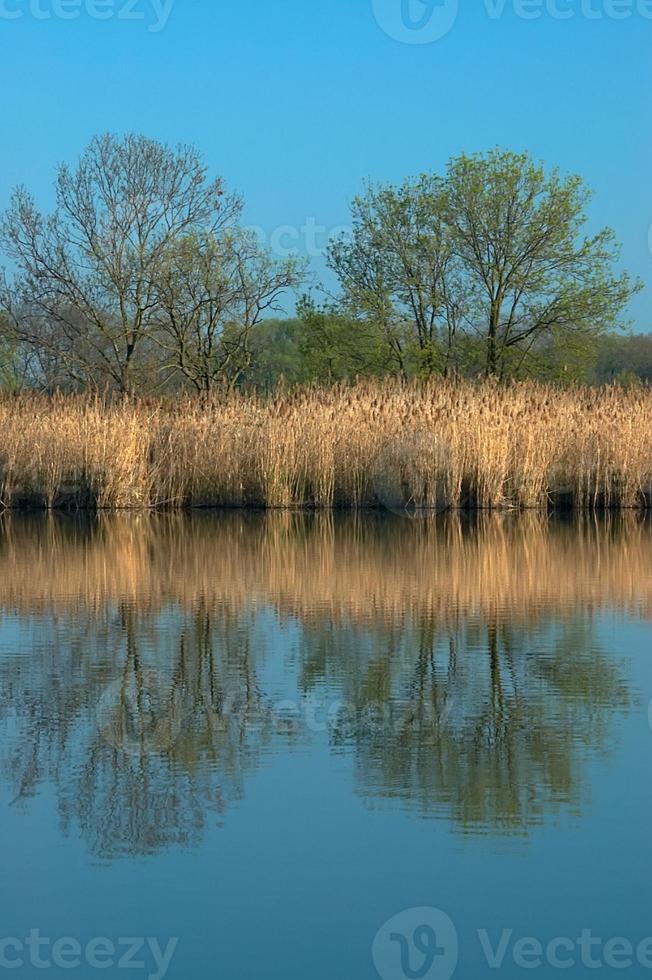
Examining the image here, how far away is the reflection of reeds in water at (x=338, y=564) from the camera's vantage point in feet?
31.2

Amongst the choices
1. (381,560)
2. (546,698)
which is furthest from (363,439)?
(546,698)

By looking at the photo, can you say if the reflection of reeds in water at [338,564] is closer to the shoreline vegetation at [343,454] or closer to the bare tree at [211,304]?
the shoreline vegetation at [343,454]

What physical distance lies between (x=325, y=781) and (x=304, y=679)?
5.81ft

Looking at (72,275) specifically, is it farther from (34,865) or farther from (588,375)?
(34,865)

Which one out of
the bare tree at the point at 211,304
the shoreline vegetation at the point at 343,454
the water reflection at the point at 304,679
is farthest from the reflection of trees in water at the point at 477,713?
the bare tree at the point at 211,304

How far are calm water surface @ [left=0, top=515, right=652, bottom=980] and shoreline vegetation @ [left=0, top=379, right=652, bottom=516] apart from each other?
8538mm

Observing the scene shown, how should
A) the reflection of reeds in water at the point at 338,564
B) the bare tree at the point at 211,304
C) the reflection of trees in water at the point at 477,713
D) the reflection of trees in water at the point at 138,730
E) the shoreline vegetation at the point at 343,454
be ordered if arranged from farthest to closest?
the bare tree at the point at 211,304 → the shoreline vegetation at the point at 343,454 → the reflection of reeds in water at the point at 338,564 → the reflection of trees in water at the point at 477,713 → the reflection of trees in water at the point at 138,730

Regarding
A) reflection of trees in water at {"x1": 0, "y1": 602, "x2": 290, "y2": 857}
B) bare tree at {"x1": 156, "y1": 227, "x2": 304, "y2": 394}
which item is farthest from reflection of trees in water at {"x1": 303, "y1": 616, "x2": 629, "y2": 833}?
bare tree at {"x1": 156, "y1": 227, "x2": 304, "y2": 394}

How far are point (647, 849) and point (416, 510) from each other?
1409 cm

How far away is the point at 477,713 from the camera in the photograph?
602cm

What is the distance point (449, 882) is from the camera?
4.02m

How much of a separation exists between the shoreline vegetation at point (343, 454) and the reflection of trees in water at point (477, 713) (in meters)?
9.93

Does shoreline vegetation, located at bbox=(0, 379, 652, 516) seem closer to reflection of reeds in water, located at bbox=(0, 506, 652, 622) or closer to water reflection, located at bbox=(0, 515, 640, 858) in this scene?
reflection of reeds in water, located at bbox=(0, 506, 652, 622)

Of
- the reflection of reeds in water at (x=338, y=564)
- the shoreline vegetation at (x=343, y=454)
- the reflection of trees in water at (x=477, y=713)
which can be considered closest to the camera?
the reflection of trees in water at (x=477, y=713)
